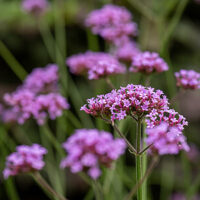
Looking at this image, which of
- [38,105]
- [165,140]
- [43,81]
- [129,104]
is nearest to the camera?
[165,140]

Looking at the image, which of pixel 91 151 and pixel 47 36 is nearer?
pixel 91 151

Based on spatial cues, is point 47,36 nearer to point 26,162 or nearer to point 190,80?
point 190,80

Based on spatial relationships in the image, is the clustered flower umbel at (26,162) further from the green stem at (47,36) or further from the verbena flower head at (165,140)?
the green stem at (47,36)

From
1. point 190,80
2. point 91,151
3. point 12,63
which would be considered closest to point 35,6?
point 12,63

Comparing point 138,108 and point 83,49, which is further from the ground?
point 138,108

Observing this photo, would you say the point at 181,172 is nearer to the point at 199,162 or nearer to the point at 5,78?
the point at 199,162

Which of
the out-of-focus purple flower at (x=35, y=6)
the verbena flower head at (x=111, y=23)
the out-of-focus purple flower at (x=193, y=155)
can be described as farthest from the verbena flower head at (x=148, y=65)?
the out-of-focus purple flower at (x=193, y=155)
